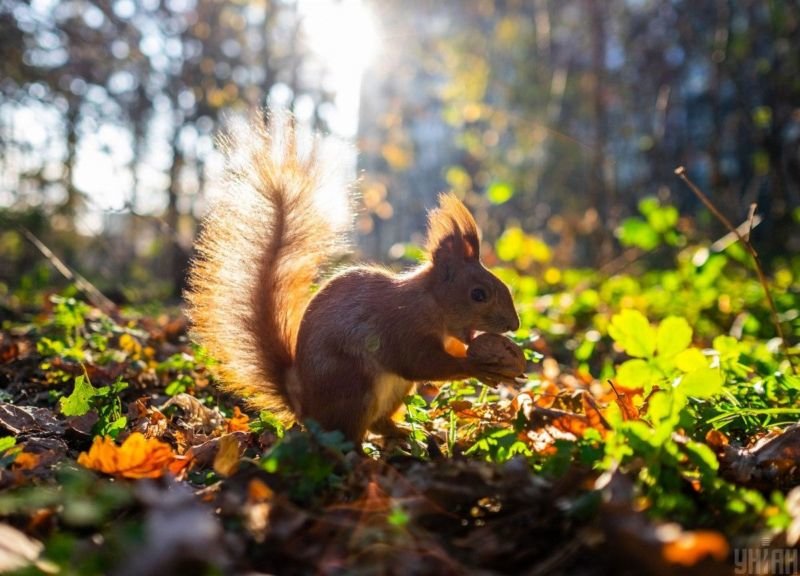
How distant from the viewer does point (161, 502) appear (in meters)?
1.02

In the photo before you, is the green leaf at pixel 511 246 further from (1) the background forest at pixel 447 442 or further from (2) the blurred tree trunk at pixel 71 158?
(2) the blurred tree trunk at pixel 71 158

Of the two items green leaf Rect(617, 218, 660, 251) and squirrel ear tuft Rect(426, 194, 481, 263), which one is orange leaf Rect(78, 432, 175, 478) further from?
green leaf Rect(617, 218, 660, 251)

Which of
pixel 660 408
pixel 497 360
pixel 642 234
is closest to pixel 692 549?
pixel 660 408

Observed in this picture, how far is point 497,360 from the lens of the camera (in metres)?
2.08

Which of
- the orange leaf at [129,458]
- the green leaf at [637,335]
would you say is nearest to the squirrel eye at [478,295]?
the green leaf at [637,335]

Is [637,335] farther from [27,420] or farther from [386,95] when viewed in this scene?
[386,95]

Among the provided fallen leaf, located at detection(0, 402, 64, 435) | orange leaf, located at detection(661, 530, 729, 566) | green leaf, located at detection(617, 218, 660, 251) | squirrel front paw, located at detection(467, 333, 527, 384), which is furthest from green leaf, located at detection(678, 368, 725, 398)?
green leaf, located at detection(617, 218, 660, 251)

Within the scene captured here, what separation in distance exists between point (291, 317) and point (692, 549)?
1.50 metres

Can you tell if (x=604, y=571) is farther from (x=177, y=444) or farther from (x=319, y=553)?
(x=177, y=444)

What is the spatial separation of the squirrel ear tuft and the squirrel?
0.39 metres

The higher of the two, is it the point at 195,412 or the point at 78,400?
the point at 78,400

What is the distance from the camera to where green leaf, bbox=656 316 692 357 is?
159 cm

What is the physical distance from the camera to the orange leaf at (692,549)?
916mm

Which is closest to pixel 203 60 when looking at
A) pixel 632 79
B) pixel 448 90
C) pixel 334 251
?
pixel 448 90
